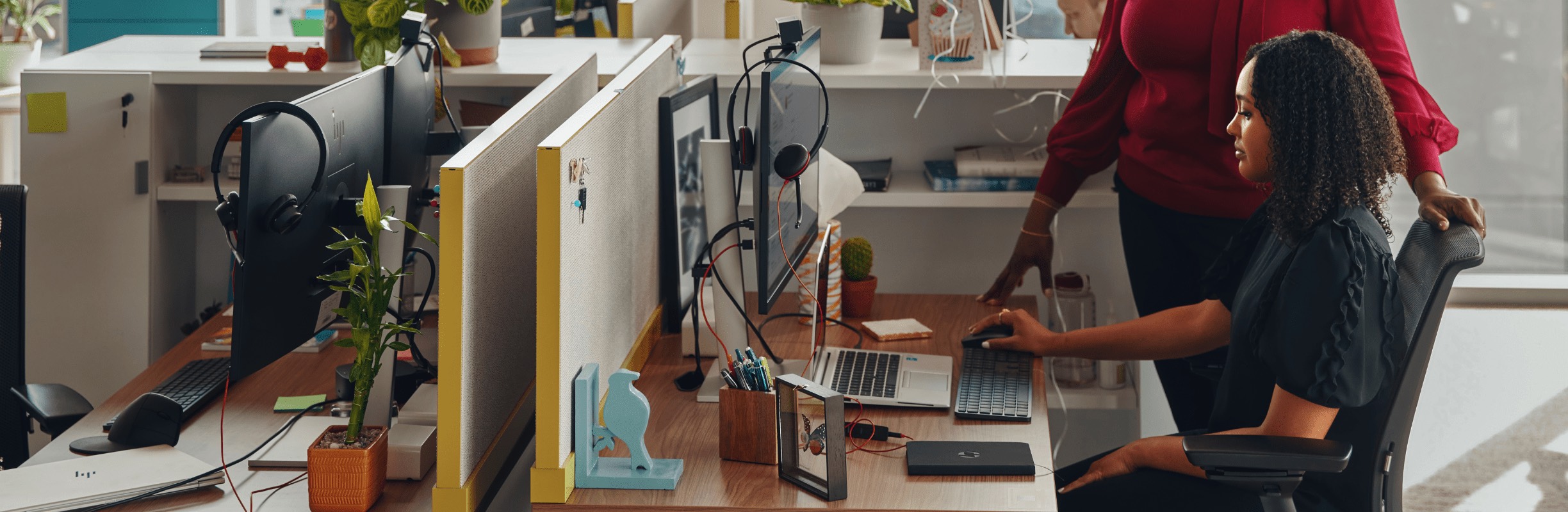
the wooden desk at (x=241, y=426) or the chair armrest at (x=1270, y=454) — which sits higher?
the chair armrest at (x=1270, y=454)

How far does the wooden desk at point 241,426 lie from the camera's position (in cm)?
127

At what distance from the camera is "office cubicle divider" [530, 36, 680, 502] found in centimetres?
114

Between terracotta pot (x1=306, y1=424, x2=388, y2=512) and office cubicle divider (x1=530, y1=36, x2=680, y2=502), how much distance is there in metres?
0.17

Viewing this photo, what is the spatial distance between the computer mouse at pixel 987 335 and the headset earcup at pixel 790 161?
494 millimetres

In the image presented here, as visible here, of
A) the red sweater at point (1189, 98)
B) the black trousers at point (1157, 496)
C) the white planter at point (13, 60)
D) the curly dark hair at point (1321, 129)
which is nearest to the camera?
the curly dark hair at point (1321, 129)

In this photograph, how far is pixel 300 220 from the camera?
1.29 meters

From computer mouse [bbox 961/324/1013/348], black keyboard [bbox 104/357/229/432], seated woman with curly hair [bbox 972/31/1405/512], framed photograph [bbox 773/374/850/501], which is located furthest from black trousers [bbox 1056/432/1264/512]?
black keyboard [bbox 104/357/229/432]

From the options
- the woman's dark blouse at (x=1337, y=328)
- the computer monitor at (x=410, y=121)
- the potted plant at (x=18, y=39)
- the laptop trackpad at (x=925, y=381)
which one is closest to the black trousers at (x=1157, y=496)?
the woman's dark blouse at (x=1337, y=328)

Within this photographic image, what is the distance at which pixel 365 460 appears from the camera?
1205mm

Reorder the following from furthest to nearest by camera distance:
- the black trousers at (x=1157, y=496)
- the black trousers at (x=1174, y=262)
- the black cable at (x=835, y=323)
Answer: the black trousers at (x=1174, y=262) < the black cable at (x=835, y=323) < the black trousers at (x=1157, y=496)

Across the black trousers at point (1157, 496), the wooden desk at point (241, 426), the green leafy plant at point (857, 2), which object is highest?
the green leafy plant at point (857, 2)

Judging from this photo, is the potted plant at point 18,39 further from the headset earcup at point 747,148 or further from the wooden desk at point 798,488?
the headset earcup at point 747,148

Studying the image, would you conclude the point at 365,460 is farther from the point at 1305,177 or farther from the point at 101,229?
the point at 101,229

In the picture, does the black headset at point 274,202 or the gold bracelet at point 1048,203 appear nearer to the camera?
the black headset at point 274,202
